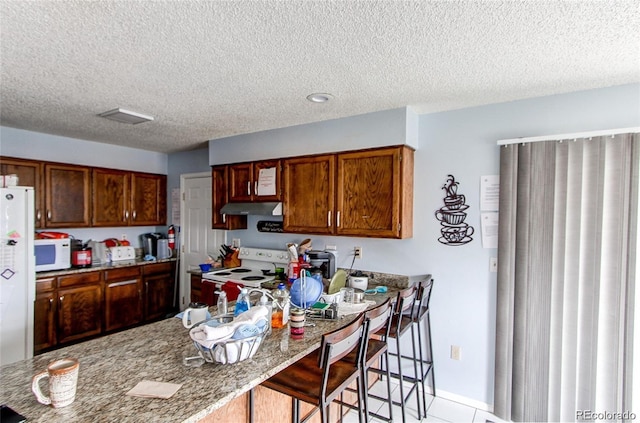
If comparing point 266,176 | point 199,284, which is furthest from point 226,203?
point 199,284

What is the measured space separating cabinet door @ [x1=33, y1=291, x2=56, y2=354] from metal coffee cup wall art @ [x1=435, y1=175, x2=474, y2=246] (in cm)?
383

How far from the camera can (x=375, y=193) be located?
9.19 ft

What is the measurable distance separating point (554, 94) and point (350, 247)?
1978 mm

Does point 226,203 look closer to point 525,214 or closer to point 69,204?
point 69,204

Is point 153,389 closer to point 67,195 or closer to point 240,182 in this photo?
point 240,182

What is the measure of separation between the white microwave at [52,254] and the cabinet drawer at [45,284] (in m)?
0.13

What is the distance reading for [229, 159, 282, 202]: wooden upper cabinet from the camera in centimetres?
336

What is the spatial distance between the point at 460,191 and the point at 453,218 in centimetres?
22

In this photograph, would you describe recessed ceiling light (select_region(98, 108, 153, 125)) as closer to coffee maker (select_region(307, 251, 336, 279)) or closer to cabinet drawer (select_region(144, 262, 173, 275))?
coffee maker (select_region(307, 251, 336, 279))

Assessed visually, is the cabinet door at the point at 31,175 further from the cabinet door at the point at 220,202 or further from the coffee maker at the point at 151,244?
the cabinet door at the point at 220,202

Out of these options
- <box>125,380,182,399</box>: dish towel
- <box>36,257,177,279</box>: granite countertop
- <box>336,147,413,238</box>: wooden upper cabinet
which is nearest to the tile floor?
<box>336,147,413,238</box>: wooden upper cabinet

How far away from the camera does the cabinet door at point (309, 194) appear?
9.94 feet

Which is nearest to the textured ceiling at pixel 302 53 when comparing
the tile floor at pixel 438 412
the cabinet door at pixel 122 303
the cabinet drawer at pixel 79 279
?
the cabinet drawer at pixel 79 279

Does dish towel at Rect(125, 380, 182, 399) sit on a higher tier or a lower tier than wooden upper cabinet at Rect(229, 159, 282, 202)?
lower
